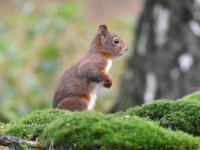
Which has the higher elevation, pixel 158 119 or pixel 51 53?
pixel 51 53

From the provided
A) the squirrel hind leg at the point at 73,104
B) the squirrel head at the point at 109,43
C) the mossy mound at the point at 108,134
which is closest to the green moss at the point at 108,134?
the mossy mound at the point at 108,134

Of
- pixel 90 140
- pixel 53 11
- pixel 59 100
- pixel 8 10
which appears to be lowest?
pixel 90 140

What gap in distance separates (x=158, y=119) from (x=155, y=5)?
6.30 m

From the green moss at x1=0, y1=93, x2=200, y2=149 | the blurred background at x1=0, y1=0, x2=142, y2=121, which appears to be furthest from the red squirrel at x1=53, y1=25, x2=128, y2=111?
the blurred background at x1=0, y1=0, x2=142, y2=121

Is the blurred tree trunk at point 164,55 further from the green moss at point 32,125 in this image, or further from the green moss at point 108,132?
the green moss at point 108,132

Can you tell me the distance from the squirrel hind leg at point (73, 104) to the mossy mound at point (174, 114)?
35.1 inches

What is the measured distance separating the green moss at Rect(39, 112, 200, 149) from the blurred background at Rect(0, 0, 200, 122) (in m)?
6.05

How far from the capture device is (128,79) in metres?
11.4

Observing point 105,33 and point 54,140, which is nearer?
point 54,140

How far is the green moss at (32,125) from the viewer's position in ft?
15.9

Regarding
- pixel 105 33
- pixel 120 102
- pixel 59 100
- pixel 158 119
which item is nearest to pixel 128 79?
pixel 120 102

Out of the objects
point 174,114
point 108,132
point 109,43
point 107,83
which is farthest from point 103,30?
point 108,132

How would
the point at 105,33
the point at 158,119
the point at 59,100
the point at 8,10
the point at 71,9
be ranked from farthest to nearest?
1. the point at 8,10
2. the point at 71,9
3. the point at 105,33
4. the point at 59,100
5. the point at 158,119

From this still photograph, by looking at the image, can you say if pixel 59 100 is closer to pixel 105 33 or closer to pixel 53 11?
pixel 105 33
